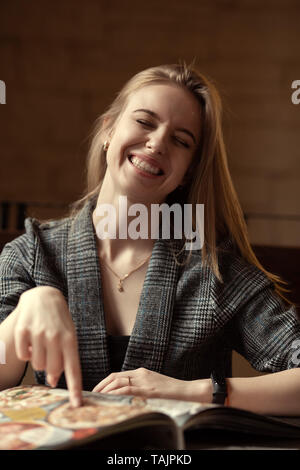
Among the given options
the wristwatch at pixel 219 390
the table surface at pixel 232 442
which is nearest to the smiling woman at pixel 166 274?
the wristwatch at pixel 219 390

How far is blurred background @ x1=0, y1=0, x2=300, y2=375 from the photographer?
4094 millimetres

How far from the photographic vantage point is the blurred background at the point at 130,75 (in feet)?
13.4

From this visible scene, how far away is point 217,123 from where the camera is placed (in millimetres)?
1245

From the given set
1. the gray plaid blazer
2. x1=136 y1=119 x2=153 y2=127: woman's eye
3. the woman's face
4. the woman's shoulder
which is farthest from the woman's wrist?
x1=136 y1=119 x2=153 y2=127: woman's eye

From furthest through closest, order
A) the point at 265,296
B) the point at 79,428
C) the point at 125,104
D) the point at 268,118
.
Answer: the point at 268,118
the point at 125,104
the point at 265,296
the point at 79,428

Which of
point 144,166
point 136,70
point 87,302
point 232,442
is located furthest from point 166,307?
point 136,70

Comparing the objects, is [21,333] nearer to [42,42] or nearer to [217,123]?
[217,123]

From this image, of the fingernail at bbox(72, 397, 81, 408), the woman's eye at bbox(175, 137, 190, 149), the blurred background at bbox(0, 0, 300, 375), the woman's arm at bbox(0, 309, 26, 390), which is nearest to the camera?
the fingernail at bbox(72, 397, 81, 408)

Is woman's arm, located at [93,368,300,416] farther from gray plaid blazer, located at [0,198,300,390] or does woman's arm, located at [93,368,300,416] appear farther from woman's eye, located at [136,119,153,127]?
woman's eye, located at [136,119,153,127]

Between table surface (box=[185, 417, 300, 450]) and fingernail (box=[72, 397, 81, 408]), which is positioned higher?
fingernail (box=[72, 397, 81, 408])

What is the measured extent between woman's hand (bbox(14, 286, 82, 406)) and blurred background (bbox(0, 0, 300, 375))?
3281mm

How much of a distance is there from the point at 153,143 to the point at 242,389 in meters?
0.44

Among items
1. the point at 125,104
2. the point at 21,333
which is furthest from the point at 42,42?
the point at 21,333
